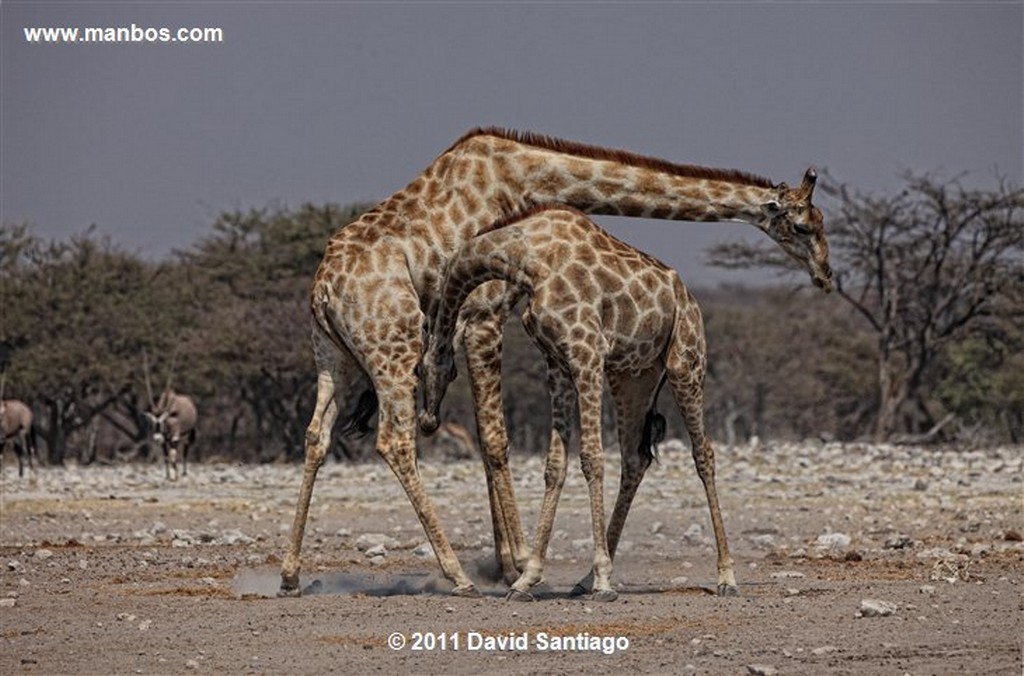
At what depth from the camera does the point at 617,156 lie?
1220 centimetres

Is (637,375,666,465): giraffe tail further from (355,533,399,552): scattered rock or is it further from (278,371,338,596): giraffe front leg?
(355,533,399,552): scattered rock

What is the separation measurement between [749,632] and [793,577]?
9.55ft

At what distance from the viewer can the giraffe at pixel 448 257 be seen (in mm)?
11625

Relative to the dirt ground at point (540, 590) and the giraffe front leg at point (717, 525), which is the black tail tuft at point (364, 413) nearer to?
the dirt ground at point (540, 590)

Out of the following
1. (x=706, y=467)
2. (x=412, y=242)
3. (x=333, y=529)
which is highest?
(x=412, y=242)

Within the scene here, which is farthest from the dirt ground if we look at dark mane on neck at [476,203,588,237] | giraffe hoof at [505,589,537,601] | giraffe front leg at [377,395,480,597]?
dark mane on neck at [476,203,588,237]

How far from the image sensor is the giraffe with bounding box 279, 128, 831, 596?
1162 cm

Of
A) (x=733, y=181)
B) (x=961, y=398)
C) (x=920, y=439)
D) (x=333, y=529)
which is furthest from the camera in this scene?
(x=961, y=398)

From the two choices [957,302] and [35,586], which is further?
[957,302]

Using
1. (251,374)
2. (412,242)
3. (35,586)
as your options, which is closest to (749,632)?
(412,242)

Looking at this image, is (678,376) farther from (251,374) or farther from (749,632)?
(251,374)

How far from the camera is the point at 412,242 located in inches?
470

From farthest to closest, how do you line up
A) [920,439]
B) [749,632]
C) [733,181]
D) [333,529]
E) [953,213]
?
[953,213], [920,439], [333,529], [733,181], [749,632]

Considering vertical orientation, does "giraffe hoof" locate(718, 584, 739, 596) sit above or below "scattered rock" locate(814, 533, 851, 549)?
above
